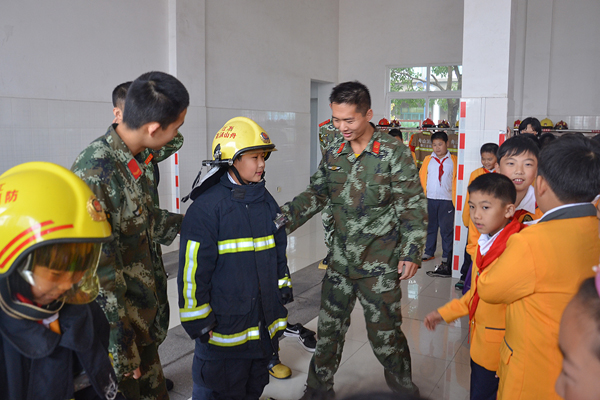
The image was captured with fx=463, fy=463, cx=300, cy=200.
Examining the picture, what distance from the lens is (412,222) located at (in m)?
2.41

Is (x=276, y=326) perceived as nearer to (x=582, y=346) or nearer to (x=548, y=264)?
(x=548, y=264)

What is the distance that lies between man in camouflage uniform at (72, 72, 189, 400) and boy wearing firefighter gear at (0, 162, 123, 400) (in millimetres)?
566

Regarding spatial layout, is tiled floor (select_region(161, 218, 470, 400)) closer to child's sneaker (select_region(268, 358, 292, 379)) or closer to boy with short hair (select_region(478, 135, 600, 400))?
child's sneaker (select_region(268, 358, 292, 379))

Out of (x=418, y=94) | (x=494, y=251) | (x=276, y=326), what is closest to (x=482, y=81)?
(x=494, y=251)

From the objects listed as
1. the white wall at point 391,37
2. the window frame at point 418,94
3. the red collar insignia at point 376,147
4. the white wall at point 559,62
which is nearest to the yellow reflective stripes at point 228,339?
the red collar insignia at point 376,147

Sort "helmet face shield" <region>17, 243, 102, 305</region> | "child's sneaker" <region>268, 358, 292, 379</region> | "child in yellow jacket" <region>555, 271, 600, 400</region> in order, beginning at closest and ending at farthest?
"child in yellow jacket" <region>555, 271, 600, 400</region>
"helmet face shield" <region>17, 243, 102, 305</region>
"child's sneaker" <region>268, 358, 292, 379</region>

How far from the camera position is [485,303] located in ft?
6.06

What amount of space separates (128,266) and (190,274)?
23cm

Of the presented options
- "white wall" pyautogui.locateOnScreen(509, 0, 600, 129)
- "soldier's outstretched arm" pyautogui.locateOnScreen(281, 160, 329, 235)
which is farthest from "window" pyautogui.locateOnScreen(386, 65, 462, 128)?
"soldier's outstretched arm" pyautogui.locateOnScreen(281, 160, 329, 235)

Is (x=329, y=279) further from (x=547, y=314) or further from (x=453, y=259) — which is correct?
(x=453, y=259)

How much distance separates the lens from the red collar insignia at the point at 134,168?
1730mm

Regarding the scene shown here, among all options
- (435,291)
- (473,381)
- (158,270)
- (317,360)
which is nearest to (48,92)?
(158,270)

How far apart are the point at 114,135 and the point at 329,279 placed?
138cm

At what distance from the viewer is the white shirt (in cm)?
549
